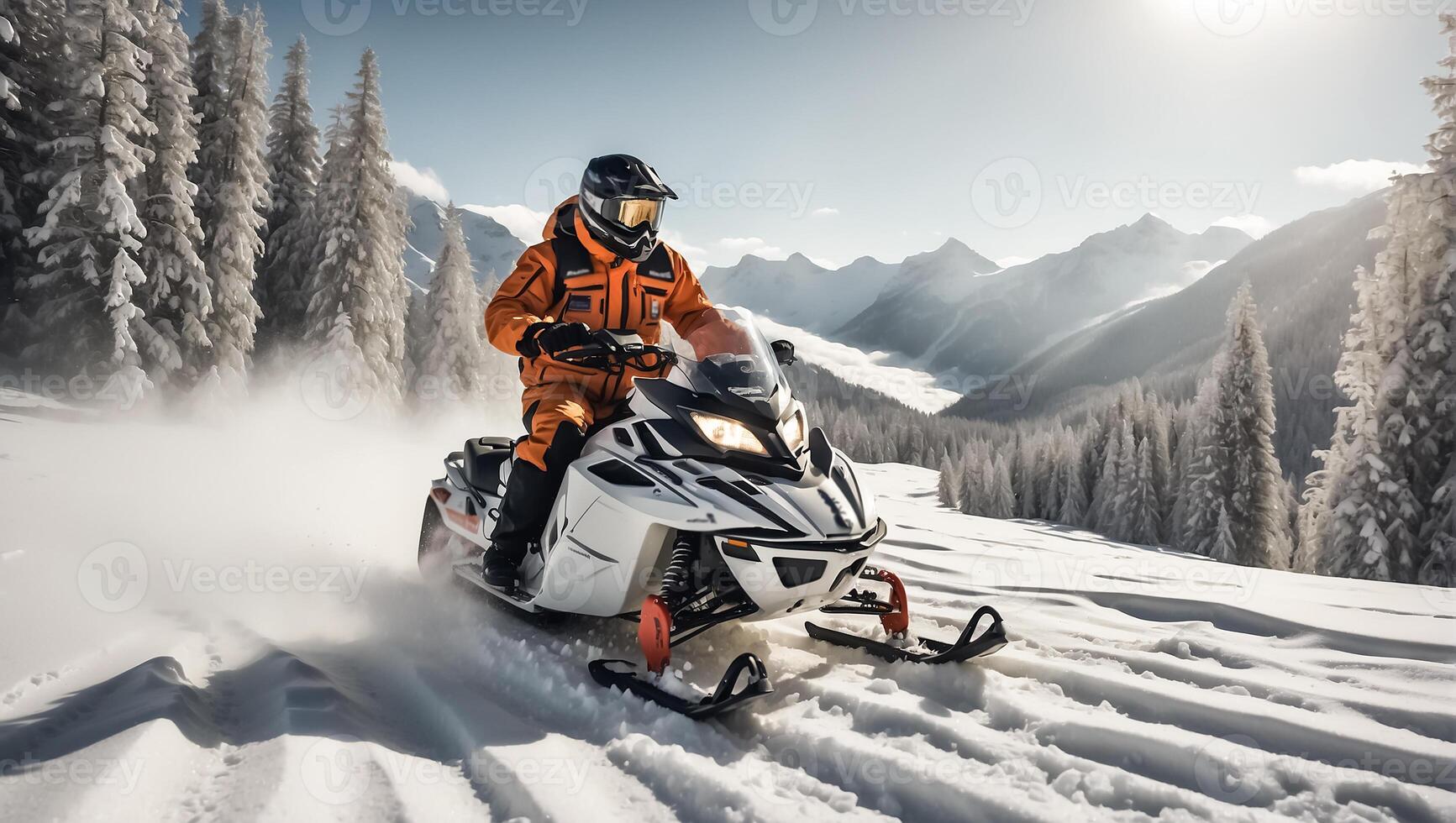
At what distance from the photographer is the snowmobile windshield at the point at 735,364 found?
330 cm

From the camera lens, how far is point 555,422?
12.2 ft

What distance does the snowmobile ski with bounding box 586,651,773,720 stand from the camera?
2.63 metres

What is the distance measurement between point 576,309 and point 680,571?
73.1 inches

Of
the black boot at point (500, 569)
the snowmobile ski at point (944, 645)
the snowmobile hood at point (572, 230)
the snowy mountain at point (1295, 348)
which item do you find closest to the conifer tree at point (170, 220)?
the snowmobile hood at point (572, 230)

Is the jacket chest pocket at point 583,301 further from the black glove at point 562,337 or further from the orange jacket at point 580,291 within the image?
Result: the black glove at point 562,337

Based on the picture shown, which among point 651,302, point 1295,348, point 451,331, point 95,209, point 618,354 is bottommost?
point 618,354

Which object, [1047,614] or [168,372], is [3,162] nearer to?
[168,372]

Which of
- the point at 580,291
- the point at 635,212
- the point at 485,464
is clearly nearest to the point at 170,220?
the point at 485,464

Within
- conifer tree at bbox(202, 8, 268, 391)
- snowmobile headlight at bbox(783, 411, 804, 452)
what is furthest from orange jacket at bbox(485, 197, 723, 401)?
conifer tree at bbox(202, 8, 268, 391)

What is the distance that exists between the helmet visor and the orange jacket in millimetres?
232

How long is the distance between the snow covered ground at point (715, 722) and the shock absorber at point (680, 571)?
418mm

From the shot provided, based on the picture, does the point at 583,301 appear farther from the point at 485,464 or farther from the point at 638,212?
the point at 485,464

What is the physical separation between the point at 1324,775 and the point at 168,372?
20.5 metres

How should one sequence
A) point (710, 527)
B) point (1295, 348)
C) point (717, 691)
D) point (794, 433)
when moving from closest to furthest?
point (717, 691) → point (710, 527) → point (794, 433) → point (1295, 348)
